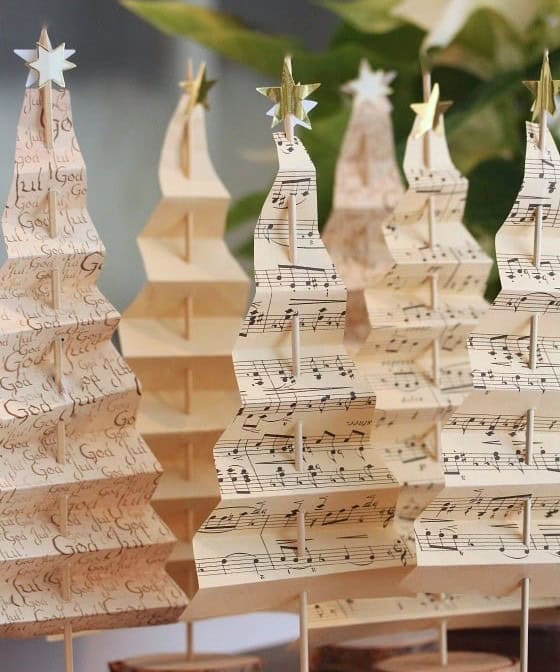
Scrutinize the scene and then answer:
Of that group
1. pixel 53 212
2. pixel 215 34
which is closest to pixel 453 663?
pixel 53 212

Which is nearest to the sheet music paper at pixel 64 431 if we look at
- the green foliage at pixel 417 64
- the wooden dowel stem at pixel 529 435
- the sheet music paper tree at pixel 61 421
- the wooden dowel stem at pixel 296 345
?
the sheet music paper tree at pixel 61 421

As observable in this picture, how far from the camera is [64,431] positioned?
0.58 meters

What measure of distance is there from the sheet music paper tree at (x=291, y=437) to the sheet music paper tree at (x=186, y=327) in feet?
0.46

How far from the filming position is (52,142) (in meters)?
0.57

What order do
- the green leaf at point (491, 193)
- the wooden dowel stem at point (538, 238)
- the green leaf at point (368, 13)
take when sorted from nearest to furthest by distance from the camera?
the wooden dowel stem at point (538, 238), the green leaf at point (491, 193), the green leaf at point (368, 13)

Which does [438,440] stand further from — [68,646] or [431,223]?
[68,646]

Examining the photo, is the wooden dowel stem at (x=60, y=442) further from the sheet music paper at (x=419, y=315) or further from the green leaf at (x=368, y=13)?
the green leaf at (x=368, y=13)

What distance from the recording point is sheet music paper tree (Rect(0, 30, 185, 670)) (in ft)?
1.86

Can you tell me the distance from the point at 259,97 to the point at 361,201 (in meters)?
0.37

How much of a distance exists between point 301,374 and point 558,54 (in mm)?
442

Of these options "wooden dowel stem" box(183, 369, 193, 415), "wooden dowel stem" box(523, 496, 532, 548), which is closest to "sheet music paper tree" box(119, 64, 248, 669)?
"wooden dowel stem" box(183, 369, 193, 415)

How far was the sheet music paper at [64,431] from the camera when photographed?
0.57m

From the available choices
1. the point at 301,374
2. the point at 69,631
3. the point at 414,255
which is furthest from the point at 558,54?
the point at 69,631

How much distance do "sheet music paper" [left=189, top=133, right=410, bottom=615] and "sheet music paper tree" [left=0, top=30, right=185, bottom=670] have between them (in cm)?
7
